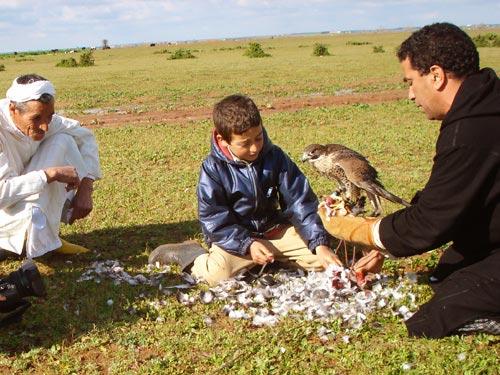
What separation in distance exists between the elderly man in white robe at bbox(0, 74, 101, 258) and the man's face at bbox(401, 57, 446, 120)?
9.98 ft

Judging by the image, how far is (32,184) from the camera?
5129mm

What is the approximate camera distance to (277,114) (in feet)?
51.7

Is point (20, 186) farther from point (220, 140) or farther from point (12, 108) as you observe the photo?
point (220, 140)

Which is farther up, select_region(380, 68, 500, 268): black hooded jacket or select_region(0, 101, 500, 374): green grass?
select_region(380, 68, 500, 268): black hooded jacket

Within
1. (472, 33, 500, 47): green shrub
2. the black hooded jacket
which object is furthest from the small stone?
(472, 33, 500, 47): green shrub

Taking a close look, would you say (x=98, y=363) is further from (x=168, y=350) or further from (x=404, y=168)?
(x=404, y=168)

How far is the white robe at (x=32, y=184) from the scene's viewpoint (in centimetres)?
515

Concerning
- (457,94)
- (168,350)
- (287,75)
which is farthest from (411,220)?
(287,75)

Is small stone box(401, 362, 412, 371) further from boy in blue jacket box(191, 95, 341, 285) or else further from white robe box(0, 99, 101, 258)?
white robe box(0, 99, 101, 258)

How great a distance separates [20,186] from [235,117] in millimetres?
2033

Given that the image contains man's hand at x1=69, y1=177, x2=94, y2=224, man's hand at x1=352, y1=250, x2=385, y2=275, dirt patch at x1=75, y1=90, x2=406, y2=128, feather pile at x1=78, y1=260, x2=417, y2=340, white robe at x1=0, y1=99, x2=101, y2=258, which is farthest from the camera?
dirt patch at x1=75, y1=90, x2=406, y2=128

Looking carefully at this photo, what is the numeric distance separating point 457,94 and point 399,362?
174 cm

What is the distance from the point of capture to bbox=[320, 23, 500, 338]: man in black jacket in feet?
11.6

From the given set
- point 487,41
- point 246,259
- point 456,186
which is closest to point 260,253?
point 246,259
